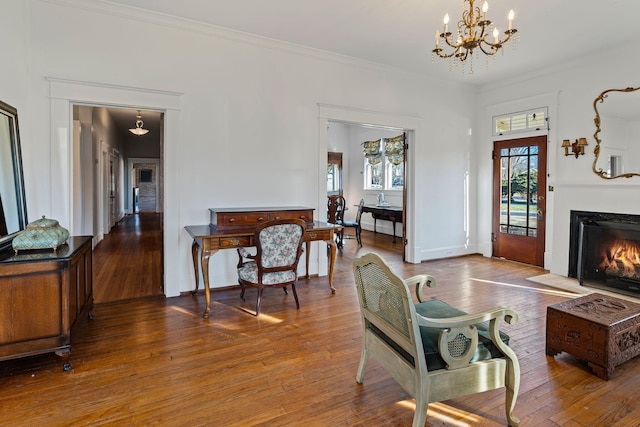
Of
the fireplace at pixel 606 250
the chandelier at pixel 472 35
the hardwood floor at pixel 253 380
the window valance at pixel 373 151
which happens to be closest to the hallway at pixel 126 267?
the hardwood floor at pixel 253 380

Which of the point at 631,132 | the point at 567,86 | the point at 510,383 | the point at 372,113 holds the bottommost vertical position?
the point at 510,383

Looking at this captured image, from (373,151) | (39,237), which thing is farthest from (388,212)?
(39,237)

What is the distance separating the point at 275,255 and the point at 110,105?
234 centimetres

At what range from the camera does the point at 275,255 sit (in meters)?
3.48

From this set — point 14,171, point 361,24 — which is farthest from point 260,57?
point 14,171

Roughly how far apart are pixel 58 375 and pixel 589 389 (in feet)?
11.3

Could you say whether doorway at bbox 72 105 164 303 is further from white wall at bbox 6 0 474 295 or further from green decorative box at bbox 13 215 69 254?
green decorative box at bbox 13 215 69 254

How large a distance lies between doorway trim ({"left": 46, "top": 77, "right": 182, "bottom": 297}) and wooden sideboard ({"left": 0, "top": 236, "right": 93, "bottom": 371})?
1387 millimetres

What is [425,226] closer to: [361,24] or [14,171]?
[361,24]

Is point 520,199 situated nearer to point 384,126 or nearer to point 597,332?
point 384,126

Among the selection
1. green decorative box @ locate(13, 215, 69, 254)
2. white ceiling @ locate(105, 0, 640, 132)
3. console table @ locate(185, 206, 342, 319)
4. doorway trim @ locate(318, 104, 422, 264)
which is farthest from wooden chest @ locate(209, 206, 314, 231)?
white ceiling @ locate(105, 0, 640, 132)

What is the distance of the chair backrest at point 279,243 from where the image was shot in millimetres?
3373

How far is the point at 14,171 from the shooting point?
2.98m

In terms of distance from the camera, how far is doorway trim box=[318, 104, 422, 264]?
15.9 ft
